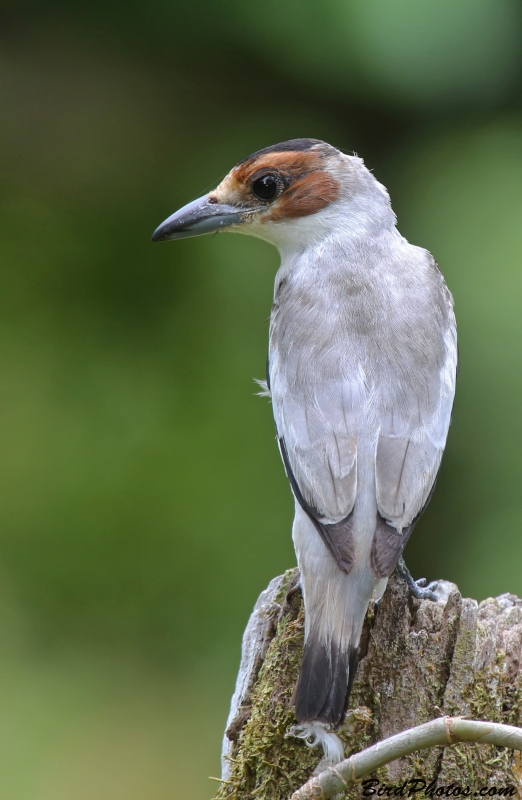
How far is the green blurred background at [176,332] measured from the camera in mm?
4480

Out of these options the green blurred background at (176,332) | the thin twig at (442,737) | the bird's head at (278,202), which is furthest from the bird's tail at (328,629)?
the green blurred background at (176,332)

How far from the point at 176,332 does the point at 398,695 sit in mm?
2795

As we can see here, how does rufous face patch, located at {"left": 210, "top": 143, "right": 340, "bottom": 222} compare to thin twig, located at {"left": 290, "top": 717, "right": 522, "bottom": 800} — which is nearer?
thin twig, located at {"left": 290, "top": 717, "right": 522, "bottom": 800}

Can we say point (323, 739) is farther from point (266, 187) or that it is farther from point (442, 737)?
point (266, 187)

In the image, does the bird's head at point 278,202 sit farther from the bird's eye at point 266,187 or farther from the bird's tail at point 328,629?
the bird's tail at point 328,629

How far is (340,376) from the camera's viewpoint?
112 inches

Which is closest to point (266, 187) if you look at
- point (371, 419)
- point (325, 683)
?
point (371, 419)

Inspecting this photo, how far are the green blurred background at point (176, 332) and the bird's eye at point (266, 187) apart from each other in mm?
1243

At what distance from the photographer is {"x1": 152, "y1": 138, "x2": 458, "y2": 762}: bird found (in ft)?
8.11

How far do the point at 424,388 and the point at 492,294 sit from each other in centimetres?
179

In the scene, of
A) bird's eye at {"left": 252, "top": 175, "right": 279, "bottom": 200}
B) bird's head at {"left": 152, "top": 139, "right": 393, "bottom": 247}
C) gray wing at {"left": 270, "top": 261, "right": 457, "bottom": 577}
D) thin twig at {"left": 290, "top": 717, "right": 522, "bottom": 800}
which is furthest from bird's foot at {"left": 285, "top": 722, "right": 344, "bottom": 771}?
bird's eye at {"left": 252, "top": 175, "right": 279, "bottom": 200}

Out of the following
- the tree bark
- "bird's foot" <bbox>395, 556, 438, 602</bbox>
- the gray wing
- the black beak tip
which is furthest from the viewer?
the black beak tip

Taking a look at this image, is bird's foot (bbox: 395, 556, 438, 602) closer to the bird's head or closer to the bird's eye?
the bird's head

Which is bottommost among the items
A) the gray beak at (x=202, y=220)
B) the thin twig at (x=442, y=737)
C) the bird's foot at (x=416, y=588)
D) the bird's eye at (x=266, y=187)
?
the thin twig at (x=442, y=737)
